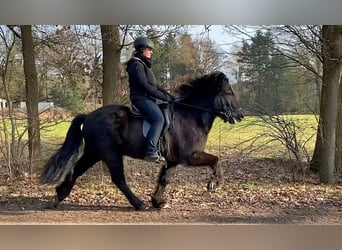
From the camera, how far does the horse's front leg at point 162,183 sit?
4332 millimetres

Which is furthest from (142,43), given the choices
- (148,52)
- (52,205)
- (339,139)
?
(339,139)

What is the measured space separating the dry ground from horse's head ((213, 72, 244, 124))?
308mm

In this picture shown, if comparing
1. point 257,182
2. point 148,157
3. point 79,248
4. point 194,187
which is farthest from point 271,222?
point 79,248

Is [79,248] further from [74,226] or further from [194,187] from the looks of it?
[194,187]

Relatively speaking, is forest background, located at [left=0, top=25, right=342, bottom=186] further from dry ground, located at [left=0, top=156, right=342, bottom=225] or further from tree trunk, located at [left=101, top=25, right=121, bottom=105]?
dry ground, located at [left=0, top=156, right=342, bottom=225]

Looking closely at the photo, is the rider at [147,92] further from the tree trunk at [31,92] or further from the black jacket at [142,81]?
the tree trunk at [31,92]

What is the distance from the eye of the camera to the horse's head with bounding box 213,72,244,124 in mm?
4328

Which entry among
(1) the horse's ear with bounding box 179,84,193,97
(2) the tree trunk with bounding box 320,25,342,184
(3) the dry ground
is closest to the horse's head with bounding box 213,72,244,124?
(1) the horse's ear with bounding box 179,84,193,97

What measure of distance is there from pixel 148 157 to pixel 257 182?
0.78 metres

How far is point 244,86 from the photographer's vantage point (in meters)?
4.40

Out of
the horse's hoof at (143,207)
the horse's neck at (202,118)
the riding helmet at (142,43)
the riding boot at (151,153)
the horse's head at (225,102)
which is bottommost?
the horse's hoof at (143,207)

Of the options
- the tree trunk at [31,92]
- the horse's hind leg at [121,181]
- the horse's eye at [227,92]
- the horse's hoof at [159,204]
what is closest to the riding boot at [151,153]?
the horse's hind leg at [121,181]

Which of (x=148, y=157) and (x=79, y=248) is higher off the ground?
(x=148, y=157)

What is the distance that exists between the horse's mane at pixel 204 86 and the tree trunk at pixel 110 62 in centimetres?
44
